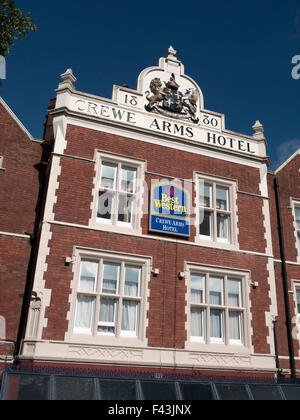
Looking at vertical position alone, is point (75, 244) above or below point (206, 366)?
above

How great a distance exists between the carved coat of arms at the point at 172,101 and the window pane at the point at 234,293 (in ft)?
19.7

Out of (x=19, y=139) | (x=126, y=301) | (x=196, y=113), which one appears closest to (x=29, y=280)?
(x=126, y=301)

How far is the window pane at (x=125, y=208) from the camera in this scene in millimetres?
12891

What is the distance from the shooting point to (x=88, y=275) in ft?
38.4

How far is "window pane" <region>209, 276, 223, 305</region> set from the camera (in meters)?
12.8

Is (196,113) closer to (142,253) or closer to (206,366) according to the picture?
(142,253)

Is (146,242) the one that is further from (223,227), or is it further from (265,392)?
(265,392)

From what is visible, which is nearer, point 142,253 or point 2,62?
point 2,62

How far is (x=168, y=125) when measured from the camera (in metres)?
14.4

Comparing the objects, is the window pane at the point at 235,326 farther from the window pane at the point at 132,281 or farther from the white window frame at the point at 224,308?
the window pane at the point at 132,281

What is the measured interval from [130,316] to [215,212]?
181 inches

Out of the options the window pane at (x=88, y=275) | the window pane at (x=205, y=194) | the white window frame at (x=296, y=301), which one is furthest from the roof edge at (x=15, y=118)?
the white window frame at (x=296, y=301)

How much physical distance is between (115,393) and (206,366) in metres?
3.78

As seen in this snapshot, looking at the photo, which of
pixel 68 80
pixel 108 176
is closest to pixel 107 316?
pixel 108 176
